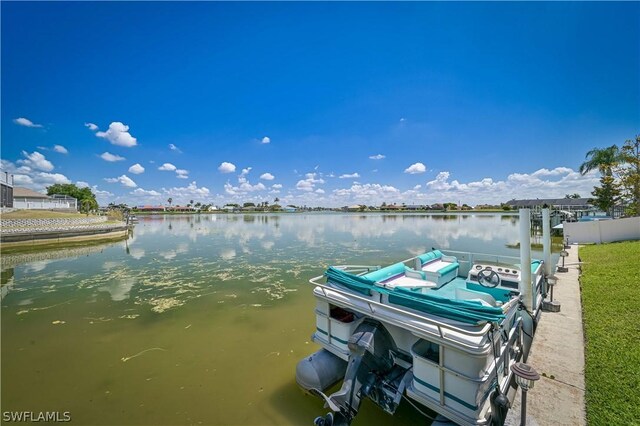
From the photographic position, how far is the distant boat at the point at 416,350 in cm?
304

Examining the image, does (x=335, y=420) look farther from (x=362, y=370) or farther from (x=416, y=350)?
(x=416, y=350)

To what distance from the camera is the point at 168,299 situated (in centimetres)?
938

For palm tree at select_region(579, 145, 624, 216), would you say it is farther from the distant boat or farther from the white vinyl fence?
the distant boat

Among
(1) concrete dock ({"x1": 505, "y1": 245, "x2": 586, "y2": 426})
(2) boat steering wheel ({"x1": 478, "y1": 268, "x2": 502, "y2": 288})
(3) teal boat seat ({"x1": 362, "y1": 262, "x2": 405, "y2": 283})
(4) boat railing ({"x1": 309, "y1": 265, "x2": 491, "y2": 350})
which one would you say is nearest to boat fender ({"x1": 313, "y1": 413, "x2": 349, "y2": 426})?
(4) boat railing ({"x1": 309, "y1": 265, "x2": 491, "y2": 350})

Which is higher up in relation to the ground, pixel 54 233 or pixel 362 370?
pixel 54 233

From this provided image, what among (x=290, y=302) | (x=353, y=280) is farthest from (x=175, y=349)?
Result: (x=353, y=280)

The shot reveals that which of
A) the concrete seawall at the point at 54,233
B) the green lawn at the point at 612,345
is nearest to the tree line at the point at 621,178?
the green lawn at the point at 612,345

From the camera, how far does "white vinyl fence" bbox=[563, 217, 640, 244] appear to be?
15805mm

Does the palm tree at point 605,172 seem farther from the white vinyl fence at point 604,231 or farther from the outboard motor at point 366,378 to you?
the outboard motor at point 366,378

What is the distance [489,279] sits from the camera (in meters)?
5.79

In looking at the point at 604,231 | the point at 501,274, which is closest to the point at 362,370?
the point at 501,274

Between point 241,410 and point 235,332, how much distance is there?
9.27 ft

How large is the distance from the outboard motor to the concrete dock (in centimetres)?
141

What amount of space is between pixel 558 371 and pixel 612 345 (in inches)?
58.1
